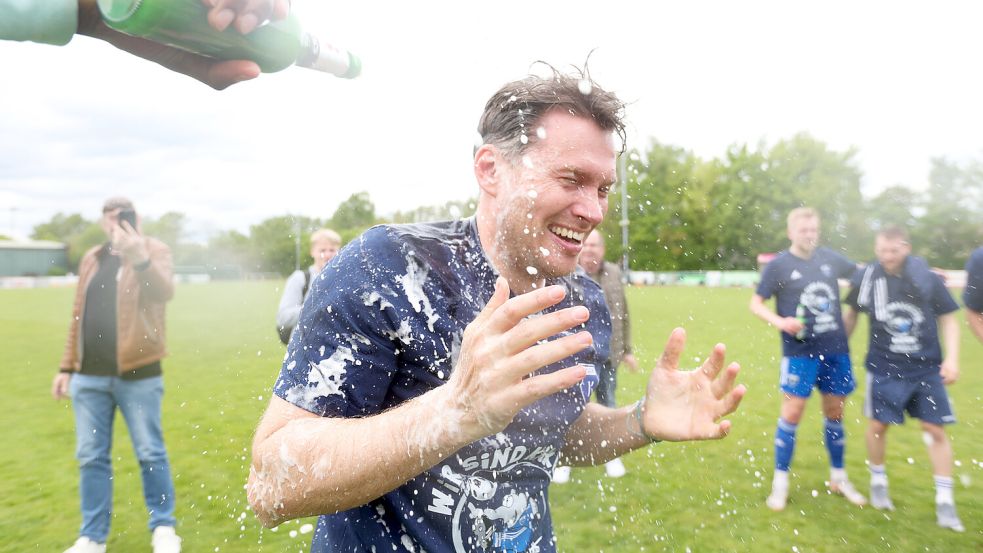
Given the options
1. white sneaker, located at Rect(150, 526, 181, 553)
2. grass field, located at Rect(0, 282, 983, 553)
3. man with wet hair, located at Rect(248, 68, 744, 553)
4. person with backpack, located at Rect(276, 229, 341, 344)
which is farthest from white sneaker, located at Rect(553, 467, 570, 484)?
man with wet hair, located at Rect(248, 68, 744, 553)

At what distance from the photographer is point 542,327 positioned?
1246 mm

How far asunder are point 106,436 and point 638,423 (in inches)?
156

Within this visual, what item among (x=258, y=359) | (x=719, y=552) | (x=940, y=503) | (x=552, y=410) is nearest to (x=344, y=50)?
(x=552, y=410)

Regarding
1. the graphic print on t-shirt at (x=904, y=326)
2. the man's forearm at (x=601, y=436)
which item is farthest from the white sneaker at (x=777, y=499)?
the man's forearm at (x=601, y=436)

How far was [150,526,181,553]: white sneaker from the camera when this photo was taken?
4.45m

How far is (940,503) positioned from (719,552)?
6.51 ft

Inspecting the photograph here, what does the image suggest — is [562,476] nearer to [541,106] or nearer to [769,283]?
[769,283]

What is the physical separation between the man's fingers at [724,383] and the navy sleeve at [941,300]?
404 cm

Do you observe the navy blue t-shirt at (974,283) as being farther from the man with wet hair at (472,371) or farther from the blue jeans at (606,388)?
the man with wet hair at (472,371)

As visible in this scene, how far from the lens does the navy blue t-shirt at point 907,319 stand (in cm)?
501

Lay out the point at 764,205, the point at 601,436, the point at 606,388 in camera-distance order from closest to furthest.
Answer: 1. the point at 601,436
2. the point at 606,388
3. the point at 764,205

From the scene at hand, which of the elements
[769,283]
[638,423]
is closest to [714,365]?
[638,423]

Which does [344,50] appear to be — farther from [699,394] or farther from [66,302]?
[66,302]

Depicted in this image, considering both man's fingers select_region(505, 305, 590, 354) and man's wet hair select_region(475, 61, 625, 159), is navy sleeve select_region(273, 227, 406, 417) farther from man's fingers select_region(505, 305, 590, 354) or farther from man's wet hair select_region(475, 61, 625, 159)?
man's wet hair select_region(475, 61, 625, 159)
